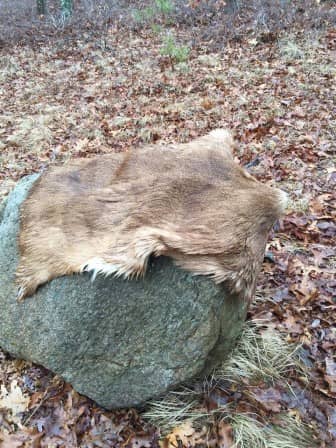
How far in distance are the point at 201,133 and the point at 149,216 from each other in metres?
4.59

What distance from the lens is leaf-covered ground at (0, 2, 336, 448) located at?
2881mm

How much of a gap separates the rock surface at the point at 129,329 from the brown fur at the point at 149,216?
4.8 inches

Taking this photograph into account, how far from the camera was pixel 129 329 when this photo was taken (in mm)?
2639

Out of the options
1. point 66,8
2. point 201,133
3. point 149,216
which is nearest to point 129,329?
point 149,216

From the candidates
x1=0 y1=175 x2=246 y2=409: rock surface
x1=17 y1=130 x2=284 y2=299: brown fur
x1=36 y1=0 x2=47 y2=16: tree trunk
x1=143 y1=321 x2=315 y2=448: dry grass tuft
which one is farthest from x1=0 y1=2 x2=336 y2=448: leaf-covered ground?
x1=36 y1=0 x2=47 y2=16: tree trunk

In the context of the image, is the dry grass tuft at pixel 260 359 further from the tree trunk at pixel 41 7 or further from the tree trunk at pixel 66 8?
the tree trunk at pixel 41 7

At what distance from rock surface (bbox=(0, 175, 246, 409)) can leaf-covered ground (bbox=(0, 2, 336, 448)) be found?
318mm

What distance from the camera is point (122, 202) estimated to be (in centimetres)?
279

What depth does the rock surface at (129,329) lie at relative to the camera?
2.55 metres

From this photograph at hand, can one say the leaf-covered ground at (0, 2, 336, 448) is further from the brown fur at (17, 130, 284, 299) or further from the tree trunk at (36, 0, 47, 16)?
the tree trunk at (36, 0, 47, 16)

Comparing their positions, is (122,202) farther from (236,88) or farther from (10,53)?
(10,53)

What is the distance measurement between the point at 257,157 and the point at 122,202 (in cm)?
361

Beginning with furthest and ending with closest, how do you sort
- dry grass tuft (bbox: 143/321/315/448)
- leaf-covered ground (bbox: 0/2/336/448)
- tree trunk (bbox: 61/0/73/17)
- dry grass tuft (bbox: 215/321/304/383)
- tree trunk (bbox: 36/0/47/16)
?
tree trunk (bbox: 36/0/47/16) → tree trunk (bbox: 61/0/73/17) → dry grass tuft (bbox: 215/321/304/383) → leaf-covered ground (bbox: 0/2/336/448) → dry grass tuft (bbox: 143/321/315/448)

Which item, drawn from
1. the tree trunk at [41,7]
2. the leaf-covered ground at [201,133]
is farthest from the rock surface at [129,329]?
the tree trunk at [41,7]
